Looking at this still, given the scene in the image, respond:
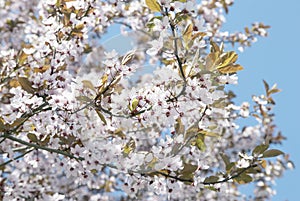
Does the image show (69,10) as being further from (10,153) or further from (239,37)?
(239,37)

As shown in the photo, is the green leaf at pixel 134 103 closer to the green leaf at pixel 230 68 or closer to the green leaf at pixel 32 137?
the green leaf at pixel 230 68

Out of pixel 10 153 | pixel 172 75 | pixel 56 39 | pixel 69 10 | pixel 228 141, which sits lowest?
pixel 10 153

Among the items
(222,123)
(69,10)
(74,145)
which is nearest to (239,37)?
(222,123)

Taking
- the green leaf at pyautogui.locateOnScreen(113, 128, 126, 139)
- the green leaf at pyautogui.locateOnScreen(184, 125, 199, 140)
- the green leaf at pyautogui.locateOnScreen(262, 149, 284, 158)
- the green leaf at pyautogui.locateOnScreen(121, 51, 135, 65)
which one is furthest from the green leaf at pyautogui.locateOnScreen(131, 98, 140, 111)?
the green leaf at pyautogui.locateOnScreen(262, 149, 284, 158)

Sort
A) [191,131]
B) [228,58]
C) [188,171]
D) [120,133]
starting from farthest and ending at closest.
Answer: [120,133] < [191,131] < [188,171] < [228,58]

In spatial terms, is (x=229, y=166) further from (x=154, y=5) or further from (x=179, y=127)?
(x=154, y=5)

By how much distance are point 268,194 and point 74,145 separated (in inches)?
230

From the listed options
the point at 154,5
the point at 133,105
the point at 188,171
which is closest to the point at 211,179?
the point at 188,171

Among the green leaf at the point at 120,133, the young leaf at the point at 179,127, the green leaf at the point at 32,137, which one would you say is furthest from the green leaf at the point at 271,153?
the green leaf at the point at 32,137

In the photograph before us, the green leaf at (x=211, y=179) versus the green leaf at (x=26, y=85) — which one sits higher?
the green leaf at (x=26, y=85)

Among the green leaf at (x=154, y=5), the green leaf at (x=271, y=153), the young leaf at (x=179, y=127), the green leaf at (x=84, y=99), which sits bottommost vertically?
the green leaf at (x=271, y=153)

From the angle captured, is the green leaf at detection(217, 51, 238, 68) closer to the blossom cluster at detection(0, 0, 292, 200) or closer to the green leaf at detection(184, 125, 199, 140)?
the blossom cluster at detection(0, 0, 292, 200)

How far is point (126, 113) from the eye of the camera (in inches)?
73.9

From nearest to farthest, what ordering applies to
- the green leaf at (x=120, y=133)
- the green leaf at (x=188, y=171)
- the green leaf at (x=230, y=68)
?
the green leaf at (x=230, y=68), the green leaf at (x=188, y=171), the green leaf at (x=120, y=133)
